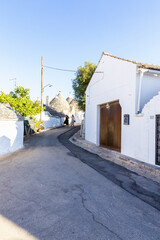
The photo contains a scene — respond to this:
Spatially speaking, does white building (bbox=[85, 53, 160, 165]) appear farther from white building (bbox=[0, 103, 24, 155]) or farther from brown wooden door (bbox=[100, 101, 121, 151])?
white building (bbox=[0, 103, 24, 155])

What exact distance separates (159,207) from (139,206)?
1.42ft

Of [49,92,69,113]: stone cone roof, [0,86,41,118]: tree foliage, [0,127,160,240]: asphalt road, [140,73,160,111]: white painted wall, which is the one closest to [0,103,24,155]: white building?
[0,127,160,240]: asphalt road

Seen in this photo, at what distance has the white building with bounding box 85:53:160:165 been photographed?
6234 mm

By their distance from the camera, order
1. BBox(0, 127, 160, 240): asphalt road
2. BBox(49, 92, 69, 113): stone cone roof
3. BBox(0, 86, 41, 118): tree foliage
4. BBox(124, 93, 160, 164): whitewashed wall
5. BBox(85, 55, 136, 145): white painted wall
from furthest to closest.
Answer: BBox(49, 92, 69, 113): stone cone roof
BBox(0, 86, 41, 118): tree foliage
BBox(85, 55, 136, 145): white painted wall
BBox(124, 93, 160, 164): whitewashed wall
BBox(0, 127, 160, 240): asphalt road

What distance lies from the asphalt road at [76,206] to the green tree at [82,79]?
44.7 feet

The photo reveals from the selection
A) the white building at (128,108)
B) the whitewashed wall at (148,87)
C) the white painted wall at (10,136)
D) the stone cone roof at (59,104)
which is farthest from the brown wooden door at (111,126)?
the stone cone roof at (59,104)

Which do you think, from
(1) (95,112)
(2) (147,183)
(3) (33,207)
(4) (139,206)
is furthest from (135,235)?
(1) (95,112)

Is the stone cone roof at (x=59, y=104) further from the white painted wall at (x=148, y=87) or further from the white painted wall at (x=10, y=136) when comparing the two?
the white painted wall at (x=148, y=87)

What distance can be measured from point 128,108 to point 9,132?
7025 millimetres

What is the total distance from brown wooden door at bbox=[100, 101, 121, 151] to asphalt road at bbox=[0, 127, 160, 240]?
3583mm

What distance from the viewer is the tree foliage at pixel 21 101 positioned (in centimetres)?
1465

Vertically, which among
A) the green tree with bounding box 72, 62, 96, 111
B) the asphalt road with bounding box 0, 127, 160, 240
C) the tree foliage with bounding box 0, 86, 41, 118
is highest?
the green tree with bounding box 72, 62, 96, 111

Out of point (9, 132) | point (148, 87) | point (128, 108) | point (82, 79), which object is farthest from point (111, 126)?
point (82, 79)

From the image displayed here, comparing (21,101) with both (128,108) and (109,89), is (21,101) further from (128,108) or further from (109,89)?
(128,108)
